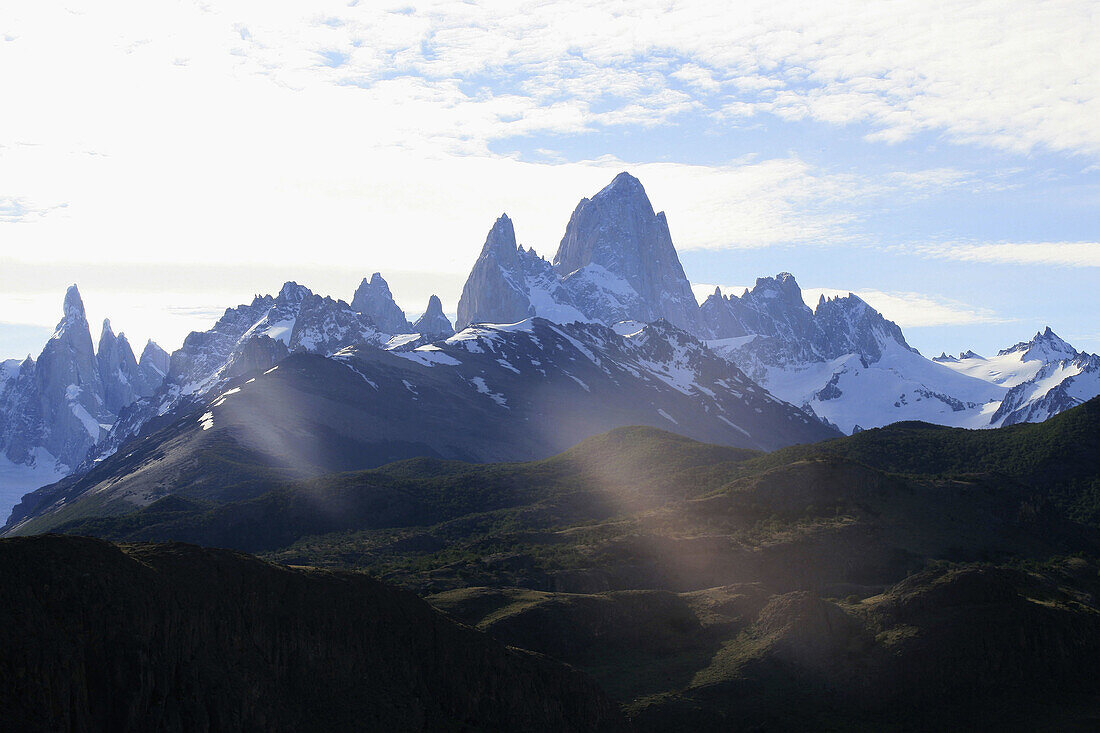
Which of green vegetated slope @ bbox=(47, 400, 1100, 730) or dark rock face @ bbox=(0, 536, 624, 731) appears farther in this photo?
green vegetated slope @ bbox=(47, 400, 1100, 730)

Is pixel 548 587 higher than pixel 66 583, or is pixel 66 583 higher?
pixel 66 583

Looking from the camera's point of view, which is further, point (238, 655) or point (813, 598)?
point (813, 598)

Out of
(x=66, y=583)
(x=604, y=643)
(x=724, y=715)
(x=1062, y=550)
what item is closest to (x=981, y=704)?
(x=724, y=715)

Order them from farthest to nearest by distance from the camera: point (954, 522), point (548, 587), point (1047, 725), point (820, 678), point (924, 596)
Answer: point (954, 522), point (548, 587), point (924, 596), point (820, 678), point (1047, 725)

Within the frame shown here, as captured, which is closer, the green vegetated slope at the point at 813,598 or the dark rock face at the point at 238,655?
the dark rock face at the point at 238,655

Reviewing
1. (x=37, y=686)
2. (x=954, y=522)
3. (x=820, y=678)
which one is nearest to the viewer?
(x=37, y=686)

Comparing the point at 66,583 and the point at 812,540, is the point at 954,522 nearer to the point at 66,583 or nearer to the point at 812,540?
the point at 812,540

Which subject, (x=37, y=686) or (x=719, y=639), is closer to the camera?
(x=37, y=686)

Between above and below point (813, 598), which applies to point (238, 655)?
above
